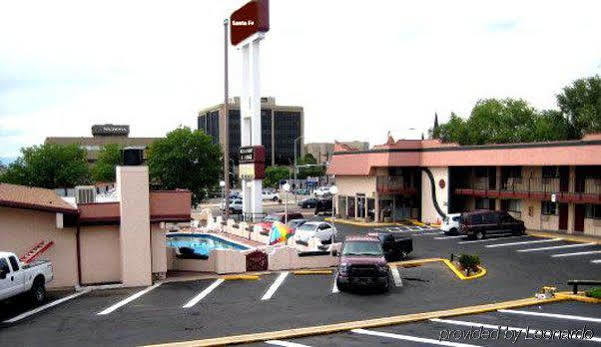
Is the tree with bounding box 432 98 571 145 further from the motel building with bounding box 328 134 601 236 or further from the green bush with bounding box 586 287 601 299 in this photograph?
the green bush with bounding box 586 287 601 299

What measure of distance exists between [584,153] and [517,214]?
9350 mm

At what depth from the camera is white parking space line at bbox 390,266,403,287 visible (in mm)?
23141

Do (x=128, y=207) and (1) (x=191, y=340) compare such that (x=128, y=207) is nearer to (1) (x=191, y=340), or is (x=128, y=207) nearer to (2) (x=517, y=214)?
(1) (x=191, y=340)

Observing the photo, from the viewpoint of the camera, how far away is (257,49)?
4562cm

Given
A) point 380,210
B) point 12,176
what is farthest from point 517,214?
point 12,176

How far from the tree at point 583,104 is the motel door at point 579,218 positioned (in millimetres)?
26693

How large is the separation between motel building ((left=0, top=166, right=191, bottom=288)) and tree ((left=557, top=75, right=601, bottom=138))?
175 feet

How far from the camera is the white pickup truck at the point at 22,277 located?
709 inches

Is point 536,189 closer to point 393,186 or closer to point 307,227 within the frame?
point 393,186

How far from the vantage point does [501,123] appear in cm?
7331

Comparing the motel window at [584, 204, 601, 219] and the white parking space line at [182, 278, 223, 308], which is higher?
the motel window at [584, 204, 601, 219]

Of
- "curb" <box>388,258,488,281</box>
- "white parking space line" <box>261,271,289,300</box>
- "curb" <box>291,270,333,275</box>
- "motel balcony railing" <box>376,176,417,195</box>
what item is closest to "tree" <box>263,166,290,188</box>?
"motel balcony railing" <box>376,176,417,195</box>

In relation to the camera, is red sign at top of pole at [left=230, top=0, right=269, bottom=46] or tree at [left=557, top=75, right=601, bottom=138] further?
tree at [left=557, top=75, right=601, bottom=138]

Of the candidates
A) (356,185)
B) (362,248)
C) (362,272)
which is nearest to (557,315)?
(362,272)
